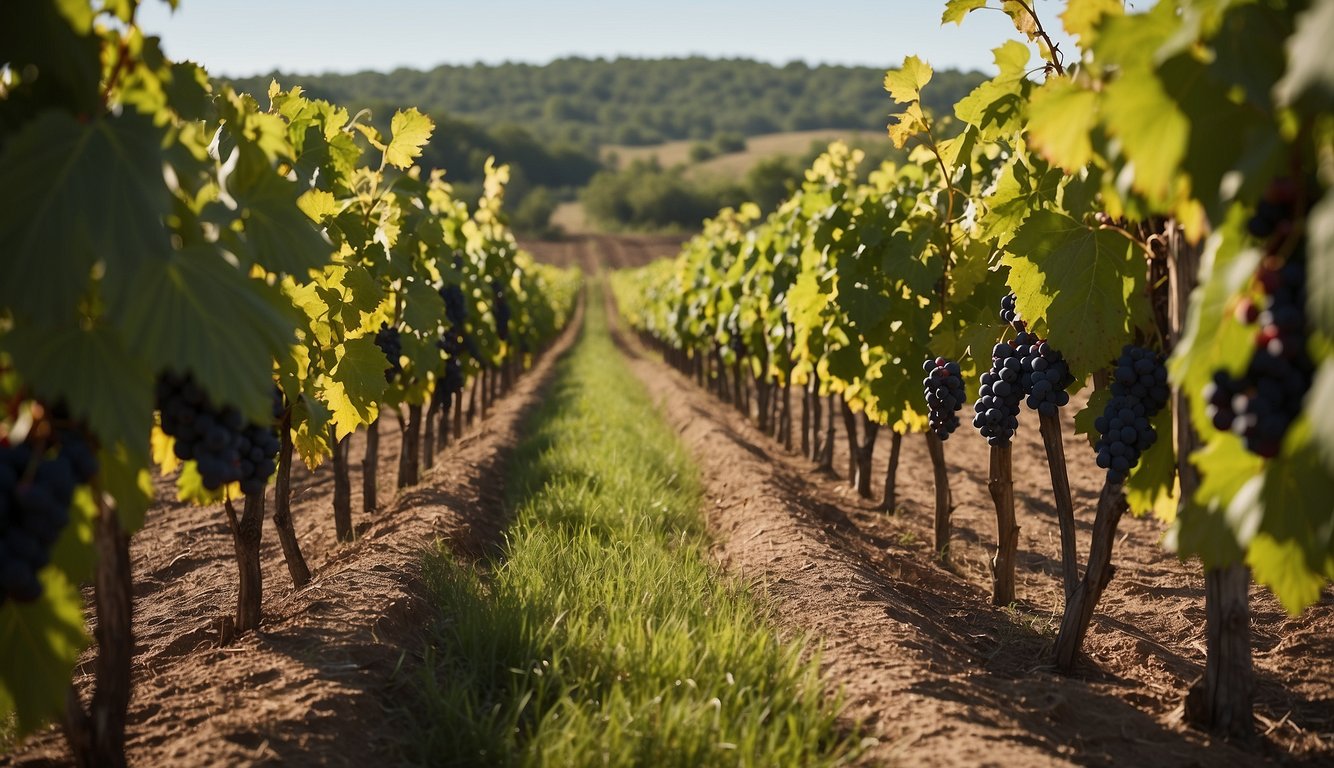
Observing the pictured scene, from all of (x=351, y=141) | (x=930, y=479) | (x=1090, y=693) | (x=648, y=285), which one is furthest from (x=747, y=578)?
(x=648, y=285)

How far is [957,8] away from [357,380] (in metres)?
3.13

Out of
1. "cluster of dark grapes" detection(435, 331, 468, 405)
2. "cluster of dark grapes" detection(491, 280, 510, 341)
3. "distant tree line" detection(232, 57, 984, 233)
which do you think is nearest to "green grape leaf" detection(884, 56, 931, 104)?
"cluster of dark grapes" detection(435, 331, 468, 405)

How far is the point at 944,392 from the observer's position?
504 centimetres

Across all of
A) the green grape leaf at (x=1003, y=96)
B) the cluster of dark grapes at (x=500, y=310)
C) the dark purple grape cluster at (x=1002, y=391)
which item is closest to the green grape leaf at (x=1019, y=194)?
the green grape leaf at (x=1003, y=96)

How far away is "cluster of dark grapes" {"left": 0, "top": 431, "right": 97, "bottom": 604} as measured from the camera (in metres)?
2.24

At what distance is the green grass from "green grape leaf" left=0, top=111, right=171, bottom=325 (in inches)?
68.4

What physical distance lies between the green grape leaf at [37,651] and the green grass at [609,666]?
110 centimetres

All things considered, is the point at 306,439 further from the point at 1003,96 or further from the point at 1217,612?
the point at 1217,612

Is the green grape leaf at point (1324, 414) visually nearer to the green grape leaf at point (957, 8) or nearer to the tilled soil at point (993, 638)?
the tilled soil at point (993, 638)

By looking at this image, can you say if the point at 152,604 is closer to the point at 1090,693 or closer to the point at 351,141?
the point at 351,141

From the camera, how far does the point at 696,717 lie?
126 inches

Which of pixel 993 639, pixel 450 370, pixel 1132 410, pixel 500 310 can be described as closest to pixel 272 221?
pixel 1132 410

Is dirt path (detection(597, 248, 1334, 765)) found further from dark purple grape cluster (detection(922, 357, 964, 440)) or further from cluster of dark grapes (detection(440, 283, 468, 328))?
cluster of dark grapes (detection(440, 283, 468, 328))

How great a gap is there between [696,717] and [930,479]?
6835 millimetres
